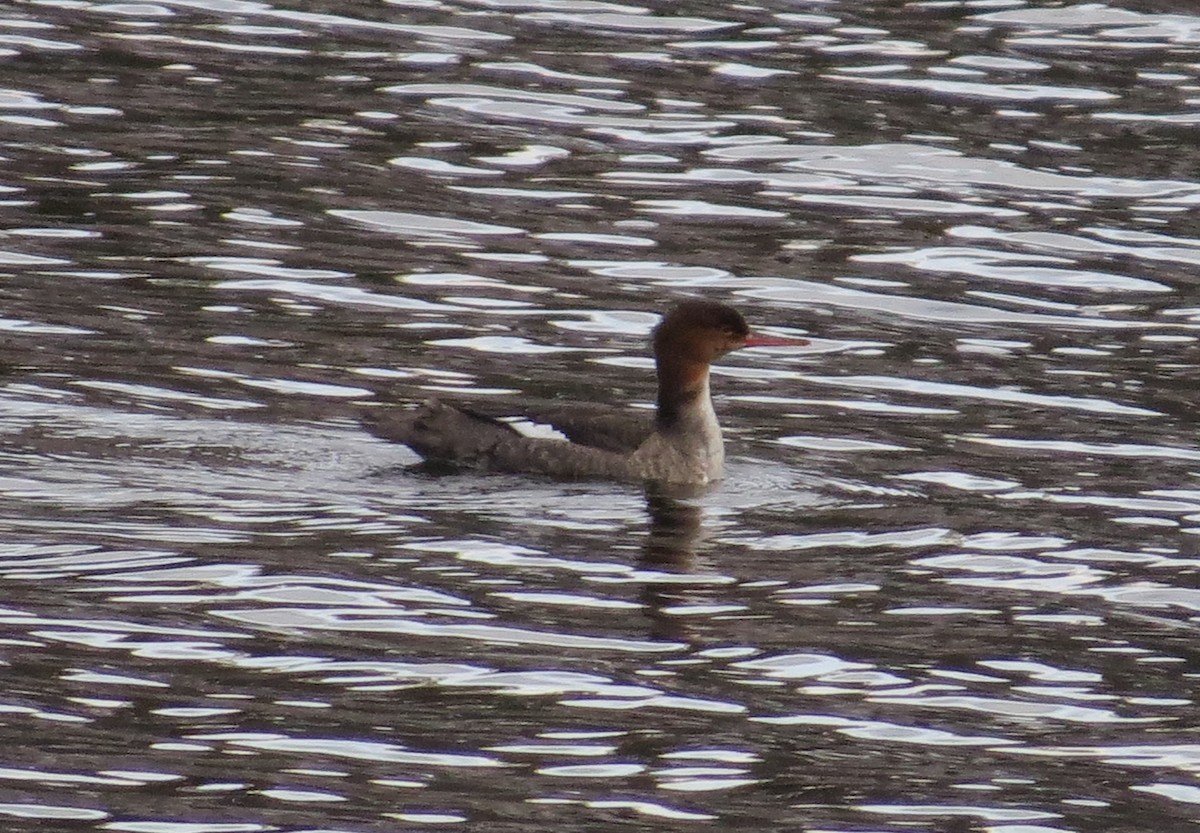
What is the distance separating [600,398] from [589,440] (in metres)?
1.56

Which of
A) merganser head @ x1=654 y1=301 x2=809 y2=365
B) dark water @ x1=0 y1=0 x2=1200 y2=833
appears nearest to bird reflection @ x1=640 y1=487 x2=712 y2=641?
dark water @ x1=0 y1=0 x2=1200 y2=833

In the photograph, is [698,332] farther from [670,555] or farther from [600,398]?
[670,555]

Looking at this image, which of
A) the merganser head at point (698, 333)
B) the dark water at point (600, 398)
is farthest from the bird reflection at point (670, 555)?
the merganser head at point (698, 333)

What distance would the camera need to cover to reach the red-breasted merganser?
1241 centimetres

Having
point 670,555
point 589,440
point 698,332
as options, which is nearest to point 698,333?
point 698,332

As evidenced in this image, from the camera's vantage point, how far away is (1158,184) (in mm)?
18938

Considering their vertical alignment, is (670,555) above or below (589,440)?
below

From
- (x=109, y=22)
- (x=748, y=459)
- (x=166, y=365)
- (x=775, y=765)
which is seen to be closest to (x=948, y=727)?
(x=775, y=765)

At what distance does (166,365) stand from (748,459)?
3.08 meters

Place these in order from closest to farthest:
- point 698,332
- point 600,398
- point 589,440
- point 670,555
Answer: point 670,555, point 589,440, point 698,332, point 600,398

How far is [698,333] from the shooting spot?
1314 centimetres

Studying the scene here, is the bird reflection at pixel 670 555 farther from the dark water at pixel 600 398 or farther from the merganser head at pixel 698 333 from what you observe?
the merganser head at pixel 698 333

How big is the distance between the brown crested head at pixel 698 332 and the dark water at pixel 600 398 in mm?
528

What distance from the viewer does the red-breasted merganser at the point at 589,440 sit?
40.7ft
